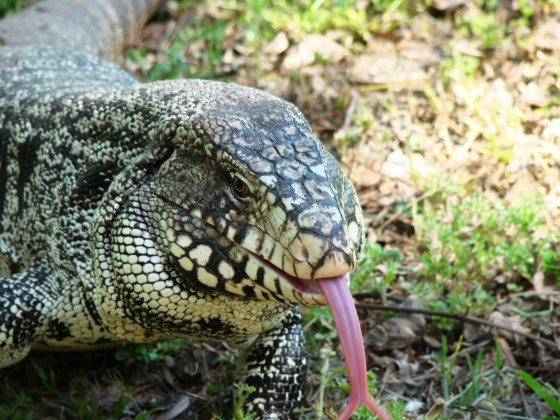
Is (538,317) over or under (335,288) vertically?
under

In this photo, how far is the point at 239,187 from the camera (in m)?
2.83

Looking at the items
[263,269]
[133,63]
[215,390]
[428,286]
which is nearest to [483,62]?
[428,286]

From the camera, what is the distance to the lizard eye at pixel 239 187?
2803 mm

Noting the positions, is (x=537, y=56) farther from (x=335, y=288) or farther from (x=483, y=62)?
(x=335, y=288)

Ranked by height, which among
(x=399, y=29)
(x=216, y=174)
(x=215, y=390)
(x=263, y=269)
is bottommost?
(x=215, y=390)

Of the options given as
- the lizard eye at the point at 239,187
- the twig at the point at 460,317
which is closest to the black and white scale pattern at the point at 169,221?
the lizard eye at the point at 239,187

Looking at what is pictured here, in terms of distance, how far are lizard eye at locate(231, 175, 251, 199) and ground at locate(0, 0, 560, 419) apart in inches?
36.4

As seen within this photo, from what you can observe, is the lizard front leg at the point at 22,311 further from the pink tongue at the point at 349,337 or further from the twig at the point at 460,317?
the twig at the point at 460,317

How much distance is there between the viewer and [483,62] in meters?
6.21

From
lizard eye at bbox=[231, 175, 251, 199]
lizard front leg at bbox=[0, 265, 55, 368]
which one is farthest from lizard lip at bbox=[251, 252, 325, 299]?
lizard front leg at bbox=[0, 265, 55, 368]

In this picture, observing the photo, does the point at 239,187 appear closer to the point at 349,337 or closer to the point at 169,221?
the point at 169,221

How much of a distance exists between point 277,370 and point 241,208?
1.15m

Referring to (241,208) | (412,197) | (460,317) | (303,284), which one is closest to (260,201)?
(241,208)

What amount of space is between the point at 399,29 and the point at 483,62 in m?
0.89
